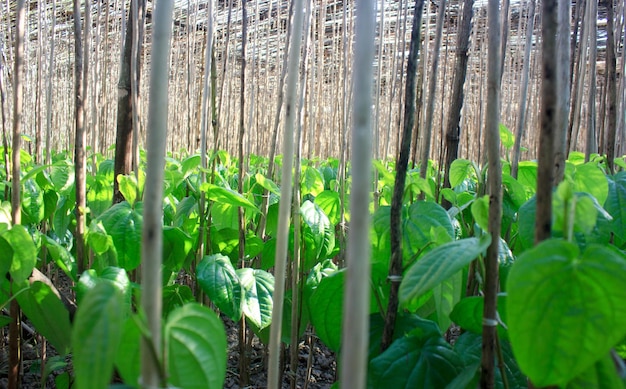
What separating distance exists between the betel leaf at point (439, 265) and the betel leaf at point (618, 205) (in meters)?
0.48

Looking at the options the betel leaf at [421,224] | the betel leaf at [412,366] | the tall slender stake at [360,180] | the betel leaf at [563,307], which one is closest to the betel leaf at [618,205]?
the betel leaf at [421,224]

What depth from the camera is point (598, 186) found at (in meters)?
0.74

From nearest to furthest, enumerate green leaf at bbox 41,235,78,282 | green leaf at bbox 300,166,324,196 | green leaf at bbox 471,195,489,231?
green leaf at bbox 471,195,489,231
green leaf at bbox 41,235,78,282
green leaf at bbox 300,166,324,196

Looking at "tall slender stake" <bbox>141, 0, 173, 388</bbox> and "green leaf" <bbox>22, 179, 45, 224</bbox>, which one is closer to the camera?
"tall slender stake" <bbox>141, 0, 173, 388</bbox>

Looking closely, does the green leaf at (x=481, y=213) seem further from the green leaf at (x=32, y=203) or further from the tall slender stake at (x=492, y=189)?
the green leaf at (x=32, y=203)

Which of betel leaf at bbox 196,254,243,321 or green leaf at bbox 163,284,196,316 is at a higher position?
betel leaf at bbox 196,254,243,321

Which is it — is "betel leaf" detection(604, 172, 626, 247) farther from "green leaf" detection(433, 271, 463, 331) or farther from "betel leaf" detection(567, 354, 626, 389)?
"betel leaf" detection(567, 354, 626, 389)

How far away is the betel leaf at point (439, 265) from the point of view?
1.40ft

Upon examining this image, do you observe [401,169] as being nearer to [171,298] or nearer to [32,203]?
[171,298]

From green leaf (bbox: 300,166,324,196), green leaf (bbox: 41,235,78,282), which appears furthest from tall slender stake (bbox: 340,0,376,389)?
green leaf (bbox: 300,166,324,196)

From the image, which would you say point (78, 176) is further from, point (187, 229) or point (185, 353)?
point (185, 353)

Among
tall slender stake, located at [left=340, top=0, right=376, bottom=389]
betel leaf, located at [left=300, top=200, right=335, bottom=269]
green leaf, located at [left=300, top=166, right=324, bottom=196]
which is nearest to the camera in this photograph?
tall slender stake, located at [left=340, top=0, right=376, bottom=389]

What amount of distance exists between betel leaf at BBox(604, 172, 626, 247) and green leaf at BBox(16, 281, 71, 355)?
2.58 feet

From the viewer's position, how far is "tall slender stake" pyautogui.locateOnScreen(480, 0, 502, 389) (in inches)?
18.6
